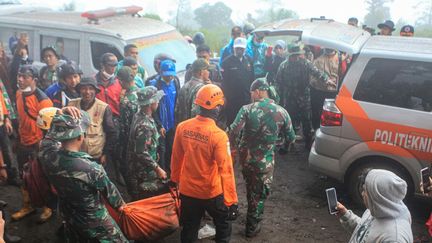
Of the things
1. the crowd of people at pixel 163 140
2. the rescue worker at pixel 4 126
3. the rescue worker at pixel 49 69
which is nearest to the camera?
the crowd of people at pixel 163 140

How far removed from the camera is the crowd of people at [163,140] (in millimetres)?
2895

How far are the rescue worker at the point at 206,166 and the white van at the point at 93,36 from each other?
12.5ft

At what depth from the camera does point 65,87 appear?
523cm

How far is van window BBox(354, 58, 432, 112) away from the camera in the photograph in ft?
15.1

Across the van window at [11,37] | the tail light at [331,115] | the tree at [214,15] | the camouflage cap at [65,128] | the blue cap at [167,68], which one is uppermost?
the camouflage cap at [65,128]

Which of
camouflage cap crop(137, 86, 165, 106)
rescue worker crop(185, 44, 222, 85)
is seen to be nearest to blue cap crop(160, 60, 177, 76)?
rescue worker crop(185, 44, 222, 85)

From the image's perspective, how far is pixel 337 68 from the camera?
759 cm

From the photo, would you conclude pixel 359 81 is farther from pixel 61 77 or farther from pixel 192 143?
pixel 61 77

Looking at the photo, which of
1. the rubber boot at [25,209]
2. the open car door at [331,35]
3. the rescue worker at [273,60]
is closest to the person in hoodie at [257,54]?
the rescue worker at [273,60]

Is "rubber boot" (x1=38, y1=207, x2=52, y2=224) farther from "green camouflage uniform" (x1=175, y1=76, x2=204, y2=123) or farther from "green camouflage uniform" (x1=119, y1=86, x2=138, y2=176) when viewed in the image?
"green camouflage uniform" (x1=175, y1=76, x2=204, y2=123)

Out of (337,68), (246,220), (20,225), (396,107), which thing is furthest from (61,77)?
(337,68)

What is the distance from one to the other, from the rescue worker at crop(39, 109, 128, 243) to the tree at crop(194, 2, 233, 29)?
2094cm

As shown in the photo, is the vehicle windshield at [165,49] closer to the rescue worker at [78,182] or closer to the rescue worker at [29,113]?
the rescue worker at [29,113]

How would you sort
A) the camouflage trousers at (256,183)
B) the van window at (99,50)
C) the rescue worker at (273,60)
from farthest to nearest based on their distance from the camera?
the rescue worker at (273,60) < the van window at (99,50) < the camouflage trousers at (256,183)
